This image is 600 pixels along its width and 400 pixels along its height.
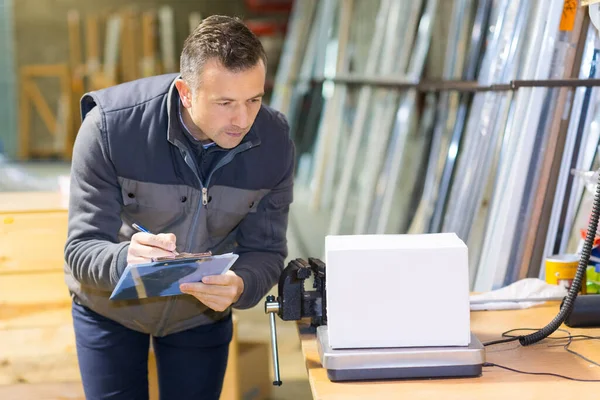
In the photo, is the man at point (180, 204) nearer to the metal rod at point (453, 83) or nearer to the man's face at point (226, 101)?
the man's face at point (226, 101)

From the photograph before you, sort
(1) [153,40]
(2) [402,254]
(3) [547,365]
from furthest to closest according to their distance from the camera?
(1) [153,40], (3) [547,365], (2) [402,254]

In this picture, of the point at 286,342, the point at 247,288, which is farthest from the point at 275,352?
the point at 286,342

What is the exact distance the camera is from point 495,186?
2.73 metres

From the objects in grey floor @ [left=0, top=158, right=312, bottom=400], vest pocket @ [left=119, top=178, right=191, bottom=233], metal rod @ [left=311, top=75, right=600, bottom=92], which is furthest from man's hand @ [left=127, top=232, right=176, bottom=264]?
grey floor @ [left=0, top=158, right=312, bottom=400]

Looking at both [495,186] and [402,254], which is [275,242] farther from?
[495,186]

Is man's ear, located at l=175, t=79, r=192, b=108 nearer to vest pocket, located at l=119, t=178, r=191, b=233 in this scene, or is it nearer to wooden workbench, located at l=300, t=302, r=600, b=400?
vest pocket, located at l=119, t=178, r=191, b=233

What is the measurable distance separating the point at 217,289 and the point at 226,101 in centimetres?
42

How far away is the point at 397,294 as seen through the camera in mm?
1604

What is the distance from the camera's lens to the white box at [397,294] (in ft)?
5.22

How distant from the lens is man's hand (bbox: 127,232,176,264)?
1.77m

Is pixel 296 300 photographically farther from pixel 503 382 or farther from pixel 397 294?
pixel 503 382

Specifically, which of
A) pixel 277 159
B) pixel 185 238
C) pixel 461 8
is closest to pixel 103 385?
pixel 185 238

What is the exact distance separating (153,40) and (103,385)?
30.0 ft

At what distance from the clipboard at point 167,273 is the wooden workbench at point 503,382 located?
0.84ft
